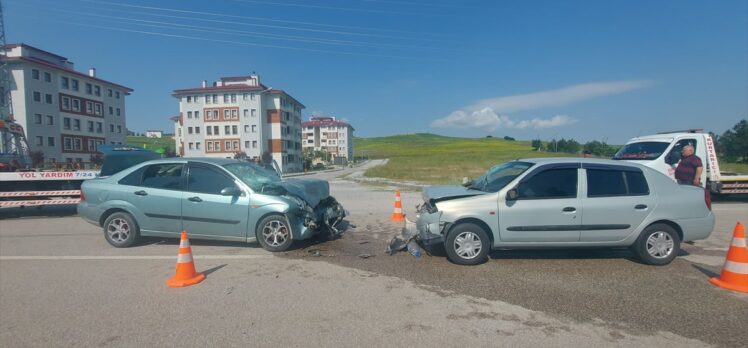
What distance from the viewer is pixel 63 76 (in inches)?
1916

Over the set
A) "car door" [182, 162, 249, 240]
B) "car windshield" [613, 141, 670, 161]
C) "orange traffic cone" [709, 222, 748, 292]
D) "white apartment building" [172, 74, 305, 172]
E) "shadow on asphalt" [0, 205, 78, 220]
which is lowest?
"shadow on asphalt" [0, 205, 78, 220]

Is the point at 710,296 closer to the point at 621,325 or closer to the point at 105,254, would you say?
the point at 621,325

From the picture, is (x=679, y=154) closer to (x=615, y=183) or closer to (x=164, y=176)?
(x=615, y=183)

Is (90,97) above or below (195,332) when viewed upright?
above

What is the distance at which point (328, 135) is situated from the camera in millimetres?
112688

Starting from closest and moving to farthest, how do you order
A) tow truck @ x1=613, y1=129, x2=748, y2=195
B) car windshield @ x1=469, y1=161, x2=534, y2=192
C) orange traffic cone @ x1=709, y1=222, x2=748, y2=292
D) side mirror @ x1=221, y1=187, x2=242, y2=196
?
orange traffic cone @ x1=709, y1=222, x2=748, y2=292, car windshield @ x1=469, y1=161, x2=534, y2=192, side mirror @ x1=221, y1=187, x2=242, y2=196, tow truck @ x1=613, y1=129, x2=748, y2=195

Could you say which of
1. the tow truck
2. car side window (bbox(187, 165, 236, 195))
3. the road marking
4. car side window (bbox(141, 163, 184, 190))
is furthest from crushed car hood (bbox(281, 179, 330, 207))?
the tow truck

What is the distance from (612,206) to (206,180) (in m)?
6.55

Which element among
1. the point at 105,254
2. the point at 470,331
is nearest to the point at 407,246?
the point at 470,331

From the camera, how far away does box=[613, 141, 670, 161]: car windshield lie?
33.8 feet

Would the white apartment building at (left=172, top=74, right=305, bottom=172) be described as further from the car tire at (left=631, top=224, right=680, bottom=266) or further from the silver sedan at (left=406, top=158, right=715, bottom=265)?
the car tire at (left=631, top=224, right=680, bottom=266)

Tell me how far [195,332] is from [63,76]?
210 feet

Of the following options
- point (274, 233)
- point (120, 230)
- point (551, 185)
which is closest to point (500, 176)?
point (551, 185)

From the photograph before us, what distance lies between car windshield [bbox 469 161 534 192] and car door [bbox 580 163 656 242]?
3.07 feet
